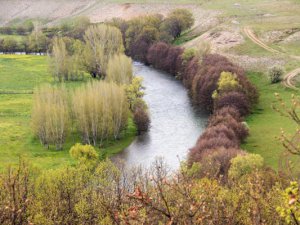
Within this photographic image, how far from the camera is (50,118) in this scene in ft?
154

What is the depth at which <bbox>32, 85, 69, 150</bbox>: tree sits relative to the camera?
47.2 meters

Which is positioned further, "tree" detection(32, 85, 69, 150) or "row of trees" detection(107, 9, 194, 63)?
"row of trees" detection(107, 9, 194, 63)

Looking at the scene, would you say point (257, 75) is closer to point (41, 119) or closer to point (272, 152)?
point (272, 152)

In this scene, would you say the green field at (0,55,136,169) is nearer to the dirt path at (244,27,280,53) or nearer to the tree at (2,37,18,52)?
the tree at (2,37,18,52)

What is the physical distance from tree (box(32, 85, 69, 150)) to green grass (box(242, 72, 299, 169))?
19.1 meters

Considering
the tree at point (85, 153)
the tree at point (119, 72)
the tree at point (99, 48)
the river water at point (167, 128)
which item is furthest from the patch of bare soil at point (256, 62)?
the tree at point (85, 153)

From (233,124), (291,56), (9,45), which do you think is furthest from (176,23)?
(233,124)

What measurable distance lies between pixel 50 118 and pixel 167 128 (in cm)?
1388

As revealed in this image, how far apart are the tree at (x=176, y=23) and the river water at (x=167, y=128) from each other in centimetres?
2633

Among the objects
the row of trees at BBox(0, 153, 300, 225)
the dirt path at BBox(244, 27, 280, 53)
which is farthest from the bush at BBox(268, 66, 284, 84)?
the row of trees at BBox(0, 153, 300, 225)

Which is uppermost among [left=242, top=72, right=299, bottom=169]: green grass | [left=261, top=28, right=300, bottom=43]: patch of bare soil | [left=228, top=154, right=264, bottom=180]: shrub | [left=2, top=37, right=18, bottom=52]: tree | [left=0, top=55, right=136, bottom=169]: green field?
[left=228, top=154, right=264, bottom=180]: shrub

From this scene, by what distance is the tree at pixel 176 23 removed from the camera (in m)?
98.7

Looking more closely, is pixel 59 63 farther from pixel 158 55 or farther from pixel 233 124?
pixel 233 124

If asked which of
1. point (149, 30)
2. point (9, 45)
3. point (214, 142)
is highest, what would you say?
point (214, 142)
